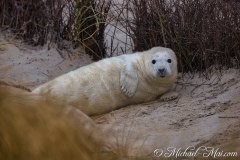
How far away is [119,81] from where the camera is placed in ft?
11.0

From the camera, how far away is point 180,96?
3.38m

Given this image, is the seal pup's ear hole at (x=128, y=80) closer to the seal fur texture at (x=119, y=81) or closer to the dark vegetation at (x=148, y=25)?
the seal fur texture at (x=119, y=81)

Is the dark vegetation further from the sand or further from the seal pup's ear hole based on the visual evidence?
the seal pup's ear hole

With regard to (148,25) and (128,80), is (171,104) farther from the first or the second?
(148,25)

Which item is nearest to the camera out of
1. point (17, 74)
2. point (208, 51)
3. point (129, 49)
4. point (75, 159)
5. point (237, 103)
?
point (75, 159)

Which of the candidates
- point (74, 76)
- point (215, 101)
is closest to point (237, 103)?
point (215, 101)

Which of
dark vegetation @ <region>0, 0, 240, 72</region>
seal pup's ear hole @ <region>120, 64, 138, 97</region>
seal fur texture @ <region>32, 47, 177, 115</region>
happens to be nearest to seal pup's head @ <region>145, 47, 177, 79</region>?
seal fur texture @ <region>32, 47, 177, 115</region>

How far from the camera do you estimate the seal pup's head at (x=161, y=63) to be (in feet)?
10.9

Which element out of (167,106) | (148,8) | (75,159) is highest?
(148,8)

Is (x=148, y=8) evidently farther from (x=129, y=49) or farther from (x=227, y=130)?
(x=227, y=130)

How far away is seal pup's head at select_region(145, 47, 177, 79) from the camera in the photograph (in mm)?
3314

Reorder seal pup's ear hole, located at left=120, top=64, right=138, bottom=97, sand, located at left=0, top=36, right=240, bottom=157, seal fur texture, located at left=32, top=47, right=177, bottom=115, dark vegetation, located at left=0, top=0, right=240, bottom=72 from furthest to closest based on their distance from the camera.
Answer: dark vegetation, located at left=0, top=0, right=240, bottom=72, seal pup's ear hole, located at left=120, top=64, right=138, bottom=97, seal fur texture, located at left=32, top=47, right=177, bottom=115, sand, located at left=0, top=36, right=240, bottom=157

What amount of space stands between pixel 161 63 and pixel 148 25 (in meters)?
0.56

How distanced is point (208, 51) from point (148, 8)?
0.53 meters
